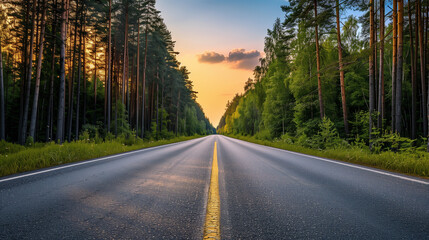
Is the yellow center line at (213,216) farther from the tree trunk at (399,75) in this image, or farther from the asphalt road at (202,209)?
the tree trunk at (399,75)

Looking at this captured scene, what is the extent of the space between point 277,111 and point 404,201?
21.1 m

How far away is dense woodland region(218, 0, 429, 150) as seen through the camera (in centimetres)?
898

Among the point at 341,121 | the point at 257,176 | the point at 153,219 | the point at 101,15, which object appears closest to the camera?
the point at 153,219

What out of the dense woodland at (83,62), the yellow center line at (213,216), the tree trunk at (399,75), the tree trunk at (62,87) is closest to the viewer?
the yellow center line at (213,216)

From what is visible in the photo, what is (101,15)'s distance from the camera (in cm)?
2038

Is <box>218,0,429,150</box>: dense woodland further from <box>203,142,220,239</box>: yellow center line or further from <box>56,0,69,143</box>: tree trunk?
<box>56,0,69,143</box>: tree trunk

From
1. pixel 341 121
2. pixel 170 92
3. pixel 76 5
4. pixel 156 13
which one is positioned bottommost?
pixel 341 121

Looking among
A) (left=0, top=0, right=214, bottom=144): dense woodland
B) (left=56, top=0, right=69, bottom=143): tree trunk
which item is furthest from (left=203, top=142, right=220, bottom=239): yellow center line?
(left=0, top=0, right=214, bottom=144): dense woodland

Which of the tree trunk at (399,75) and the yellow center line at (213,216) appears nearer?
the yellow center line at (213,216)

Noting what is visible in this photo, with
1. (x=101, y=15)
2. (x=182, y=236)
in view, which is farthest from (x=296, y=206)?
(x=101, y=15)

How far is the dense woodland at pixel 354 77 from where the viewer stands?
8.98 metres

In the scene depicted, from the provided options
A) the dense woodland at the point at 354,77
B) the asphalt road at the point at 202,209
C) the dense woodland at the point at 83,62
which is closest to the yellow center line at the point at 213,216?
the asphalt road at the point at 202,209

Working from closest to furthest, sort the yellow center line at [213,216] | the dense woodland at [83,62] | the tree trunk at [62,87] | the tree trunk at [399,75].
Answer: the yellow center line at [213,216] < the tree trunk at [399,75] < the tree trunk at [62,87] < the dense woodland at [83,62]

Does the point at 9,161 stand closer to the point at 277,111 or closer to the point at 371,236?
the point at 371,236
